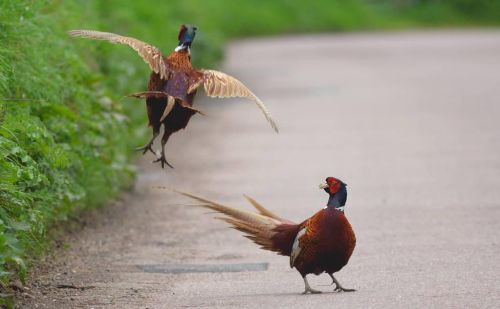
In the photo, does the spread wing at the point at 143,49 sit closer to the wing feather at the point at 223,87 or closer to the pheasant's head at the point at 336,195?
the wing feather at the point at 223,87

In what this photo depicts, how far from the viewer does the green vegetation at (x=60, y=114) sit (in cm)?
663

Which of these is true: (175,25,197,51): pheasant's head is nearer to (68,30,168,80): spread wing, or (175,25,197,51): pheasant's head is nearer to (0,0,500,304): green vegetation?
(68,30,168,80): spread wing

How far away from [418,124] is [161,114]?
959cm

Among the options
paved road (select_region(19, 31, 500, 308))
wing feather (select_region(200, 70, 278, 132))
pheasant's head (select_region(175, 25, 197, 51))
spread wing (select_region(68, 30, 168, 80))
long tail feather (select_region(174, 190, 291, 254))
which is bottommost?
paved road (select_region(19, 31, 500, 308))

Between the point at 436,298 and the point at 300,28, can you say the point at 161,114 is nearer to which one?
the point at 436,298

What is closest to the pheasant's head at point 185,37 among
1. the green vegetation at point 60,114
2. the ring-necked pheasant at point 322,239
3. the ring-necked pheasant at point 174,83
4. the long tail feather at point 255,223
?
the ring-necked pheasant at point 174,83

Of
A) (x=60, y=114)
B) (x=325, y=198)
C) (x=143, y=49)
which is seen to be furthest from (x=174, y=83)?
(x=325, y=198)

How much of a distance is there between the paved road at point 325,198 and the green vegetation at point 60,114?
16.9 inches

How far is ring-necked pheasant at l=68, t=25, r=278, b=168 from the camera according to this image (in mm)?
6957

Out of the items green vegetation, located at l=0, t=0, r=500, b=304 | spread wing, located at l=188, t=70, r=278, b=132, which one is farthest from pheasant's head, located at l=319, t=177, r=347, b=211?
green vegetation, located at l=0, t=0, r=500, b=304

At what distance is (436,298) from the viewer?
257 inches

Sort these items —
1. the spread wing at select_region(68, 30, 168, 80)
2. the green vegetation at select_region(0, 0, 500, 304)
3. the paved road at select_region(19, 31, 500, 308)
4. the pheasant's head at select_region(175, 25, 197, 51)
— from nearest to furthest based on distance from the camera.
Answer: the green vegetation at select_region(0, 0, 500, 304), the spread wing at select_region(68, 30, 168, 80), the paved road at select_region(19, 31, 500, 308), the pheasant's head at select_region(175, 25, 197, 51)

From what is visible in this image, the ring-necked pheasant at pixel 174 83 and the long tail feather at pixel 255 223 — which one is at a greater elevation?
the ring-necked pheasant at pixel 174 83

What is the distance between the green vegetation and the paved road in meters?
0.43
